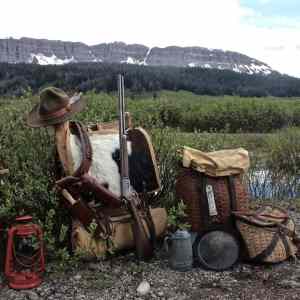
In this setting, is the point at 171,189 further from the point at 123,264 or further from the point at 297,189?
the point at 297,189

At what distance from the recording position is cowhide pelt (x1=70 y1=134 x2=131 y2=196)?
14.9 ft

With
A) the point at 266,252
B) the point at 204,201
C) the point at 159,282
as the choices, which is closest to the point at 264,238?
the point at 266,252

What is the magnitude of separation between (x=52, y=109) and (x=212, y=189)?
1.52 m

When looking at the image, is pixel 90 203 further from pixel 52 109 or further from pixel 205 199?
pixel 205 199

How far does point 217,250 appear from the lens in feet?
14.1

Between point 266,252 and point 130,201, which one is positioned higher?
point 130,201

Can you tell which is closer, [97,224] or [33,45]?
[97,224]

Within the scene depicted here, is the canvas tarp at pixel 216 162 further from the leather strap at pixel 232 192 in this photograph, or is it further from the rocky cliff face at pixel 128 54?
the rocky cliff face at pixel 128 54

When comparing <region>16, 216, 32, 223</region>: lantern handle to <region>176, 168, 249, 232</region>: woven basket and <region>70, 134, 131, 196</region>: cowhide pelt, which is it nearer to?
<region>70, 134, 131, 196</region>: cowhide pelt

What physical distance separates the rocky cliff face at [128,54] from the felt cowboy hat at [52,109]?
499ft

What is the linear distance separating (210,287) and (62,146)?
165 centimetres

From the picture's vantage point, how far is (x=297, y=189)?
8062mm

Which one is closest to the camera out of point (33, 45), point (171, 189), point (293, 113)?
point (171, 189)

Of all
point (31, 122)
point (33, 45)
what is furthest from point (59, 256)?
point (33, 45)
